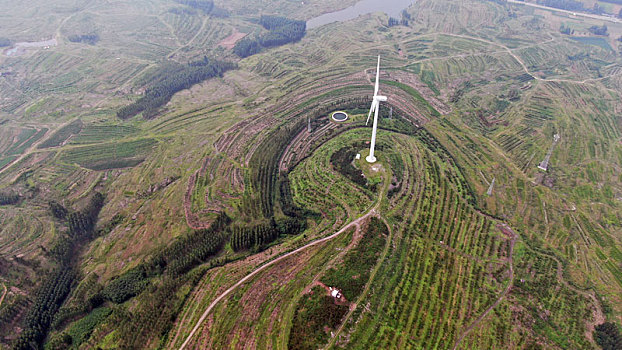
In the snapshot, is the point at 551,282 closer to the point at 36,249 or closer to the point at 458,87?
the point at 458,87

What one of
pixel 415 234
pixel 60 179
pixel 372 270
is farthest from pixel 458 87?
pixel 60 179

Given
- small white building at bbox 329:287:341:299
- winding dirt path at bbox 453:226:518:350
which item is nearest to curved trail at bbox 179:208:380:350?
small white building at bbox 329:287:341:299

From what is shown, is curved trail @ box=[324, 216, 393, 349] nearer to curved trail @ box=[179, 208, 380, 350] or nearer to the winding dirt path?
curved trail @ box=[179, 208, 380, 350]

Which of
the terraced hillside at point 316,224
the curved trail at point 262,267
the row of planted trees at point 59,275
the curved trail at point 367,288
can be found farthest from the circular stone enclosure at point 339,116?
the row of planted trees at point 59,275

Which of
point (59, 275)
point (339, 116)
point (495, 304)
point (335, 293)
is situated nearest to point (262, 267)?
point (335, 293)

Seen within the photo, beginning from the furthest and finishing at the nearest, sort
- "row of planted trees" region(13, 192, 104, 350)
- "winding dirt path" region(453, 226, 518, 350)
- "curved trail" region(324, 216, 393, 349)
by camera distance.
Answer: "row of planted trees" region(13, 192, 104, 350) < "winding dirt path" region(453, 226, 518, 350) < "curved trail" region(324, 216, 393, 349)

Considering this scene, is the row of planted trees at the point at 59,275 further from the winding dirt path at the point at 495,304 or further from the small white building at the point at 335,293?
the winding dirt path at the point at 495,304
